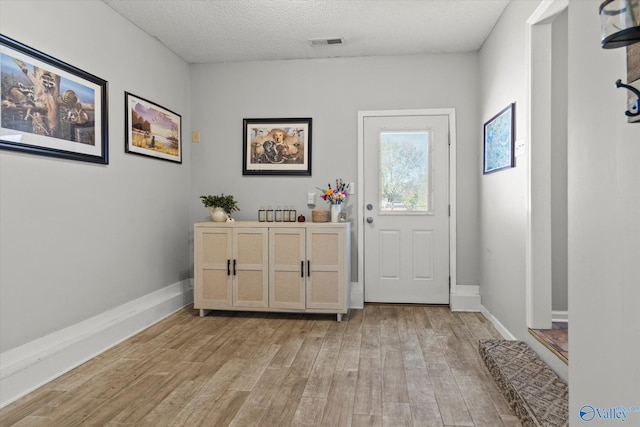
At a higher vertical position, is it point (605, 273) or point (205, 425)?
point (605, 273)

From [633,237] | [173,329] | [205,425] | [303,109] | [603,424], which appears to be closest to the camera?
[633,237]

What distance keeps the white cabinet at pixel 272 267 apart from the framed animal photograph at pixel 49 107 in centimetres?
129

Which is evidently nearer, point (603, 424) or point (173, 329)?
point (603, 424)

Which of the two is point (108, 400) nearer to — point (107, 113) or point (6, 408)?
point (6, 408)

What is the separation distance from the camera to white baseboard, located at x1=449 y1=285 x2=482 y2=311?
4.03 metres

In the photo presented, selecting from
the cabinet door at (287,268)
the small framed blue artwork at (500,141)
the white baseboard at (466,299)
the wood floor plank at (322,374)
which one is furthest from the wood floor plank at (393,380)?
the small framed blue artwork at (500,141)

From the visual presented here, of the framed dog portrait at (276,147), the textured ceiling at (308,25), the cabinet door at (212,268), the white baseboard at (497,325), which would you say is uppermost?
the textured ceiling at (308,25)

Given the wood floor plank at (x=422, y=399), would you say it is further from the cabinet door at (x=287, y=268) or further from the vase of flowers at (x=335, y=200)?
the vase of flowers at (x=335, y=200)

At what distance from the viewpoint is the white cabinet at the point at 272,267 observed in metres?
3.71

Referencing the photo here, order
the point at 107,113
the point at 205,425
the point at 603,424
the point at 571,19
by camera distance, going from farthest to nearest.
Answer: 1. the point at 107,113
2. the point at 205,425
3. the point at 571,19
4. the point at 603,424

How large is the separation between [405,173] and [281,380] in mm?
2556

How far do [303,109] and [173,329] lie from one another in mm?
2533

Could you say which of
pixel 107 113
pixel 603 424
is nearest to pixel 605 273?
pixel 603 424

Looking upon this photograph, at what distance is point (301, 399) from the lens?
219 centimetres
